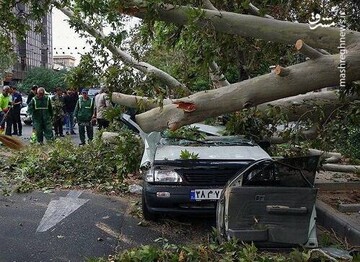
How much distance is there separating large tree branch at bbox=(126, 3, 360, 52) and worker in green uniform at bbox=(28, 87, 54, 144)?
27.5 ft

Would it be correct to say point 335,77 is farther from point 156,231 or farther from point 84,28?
point 84,28

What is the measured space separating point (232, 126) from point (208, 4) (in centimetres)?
229

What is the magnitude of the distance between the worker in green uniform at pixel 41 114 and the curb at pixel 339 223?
8469 millimetres

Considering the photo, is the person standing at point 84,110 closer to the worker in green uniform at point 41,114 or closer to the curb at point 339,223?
the worker in green uniform at point 41,114

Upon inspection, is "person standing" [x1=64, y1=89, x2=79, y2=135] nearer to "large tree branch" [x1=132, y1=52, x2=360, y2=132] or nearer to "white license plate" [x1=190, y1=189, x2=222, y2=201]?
"white license plate" [x1=190, y1=189, x2=222, y2=201]

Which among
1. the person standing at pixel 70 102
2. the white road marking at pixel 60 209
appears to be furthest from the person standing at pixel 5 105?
the white road marking at pixel 60 209

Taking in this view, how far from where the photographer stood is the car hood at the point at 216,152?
19.8ft

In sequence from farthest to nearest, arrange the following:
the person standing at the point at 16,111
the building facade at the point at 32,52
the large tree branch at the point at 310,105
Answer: the person standing at the point at 16,111 < the building facade at the point at 32,52 < the large tree branch at the point at 310,105

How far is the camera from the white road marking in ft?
20.1

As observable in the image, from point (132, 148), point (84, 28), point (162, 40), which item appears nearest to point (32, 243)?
point (132, 148)

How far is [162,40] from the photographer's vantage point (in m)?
7.66

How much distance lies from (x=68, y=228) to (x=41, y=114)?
7.53 m

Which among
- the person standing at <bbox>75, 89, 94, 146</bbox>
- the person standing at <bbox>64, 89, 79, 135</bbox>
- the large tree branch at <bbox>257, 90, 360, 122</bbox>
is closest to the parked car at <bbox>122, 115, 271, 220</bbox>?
the large tree branch at <bbox>257, 90, 360, 122</bbox>

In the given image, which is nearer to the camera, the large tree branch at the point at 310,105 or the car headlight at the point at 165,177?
the car headlight at the point at 165,177
